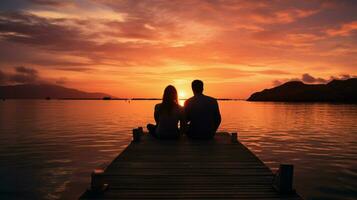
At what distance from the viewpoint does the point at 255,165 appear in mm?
9695

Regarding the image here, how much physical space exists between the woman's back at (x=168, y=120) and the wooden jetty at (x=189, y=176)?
1493mm

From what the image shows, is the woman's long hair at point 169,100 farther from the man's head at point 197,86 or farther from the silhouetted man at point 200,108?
the man's head at point 197,86

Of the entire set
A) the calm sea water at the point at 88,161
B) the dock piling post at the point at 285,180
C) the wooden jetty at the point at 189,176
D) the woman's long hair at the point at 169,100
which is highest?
the woman's long hair at the point at 169,100

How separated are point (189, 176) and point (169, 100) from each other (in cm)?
542

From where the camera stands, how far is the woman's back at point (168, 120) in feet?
44.2

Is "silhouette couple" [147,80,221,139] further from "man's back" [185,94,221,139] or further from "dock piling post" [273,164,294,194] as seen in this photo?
"dock piling post" [273,164,294,194]

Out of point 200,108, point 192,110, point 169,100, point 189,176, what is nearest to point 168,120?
point 169,100

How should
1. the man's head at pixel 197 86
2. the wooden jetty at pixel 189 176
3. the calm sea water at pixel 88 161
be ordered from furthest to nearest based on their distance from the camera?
the man's head at pixel 197 86
the calm sea water at pixel 88 161
the wooden jetty at pixel 189 176

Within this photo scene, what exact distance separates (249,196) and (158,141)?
817cm

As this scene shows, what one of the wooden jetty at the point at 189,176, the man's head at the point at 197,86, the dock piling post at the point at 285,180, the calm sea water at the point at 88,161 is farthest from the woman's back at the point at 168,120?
the dock piling post at the point at 285,180

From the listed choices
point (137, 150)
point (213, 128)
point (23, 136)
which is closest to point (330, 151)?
point (213, 128)

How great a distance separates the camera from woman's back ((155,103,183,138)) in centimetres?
1348

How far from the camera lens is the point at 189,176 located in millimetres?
8430

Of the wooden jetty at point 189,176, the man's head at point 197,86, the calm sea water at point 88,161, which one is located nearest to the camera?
the wooden jetty at point 189,176
